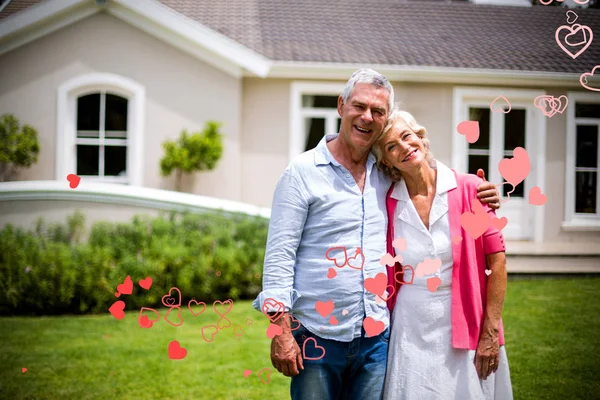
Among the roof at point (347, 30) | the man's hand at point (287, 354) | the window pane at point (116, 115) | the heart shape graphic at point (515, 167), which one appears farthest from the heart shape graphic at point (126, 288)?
the roof at point (347, 30)

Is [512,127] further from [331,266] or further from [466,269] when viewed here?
[331,266]

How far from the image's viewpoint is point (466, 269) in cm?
217

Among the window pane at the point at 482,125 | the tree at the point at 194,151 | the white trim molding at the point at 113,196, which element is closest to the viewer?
the white trim molding at the point at 113,196

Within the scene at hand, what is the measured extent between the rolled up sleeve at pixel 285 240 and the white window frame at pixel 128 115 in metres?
5.93

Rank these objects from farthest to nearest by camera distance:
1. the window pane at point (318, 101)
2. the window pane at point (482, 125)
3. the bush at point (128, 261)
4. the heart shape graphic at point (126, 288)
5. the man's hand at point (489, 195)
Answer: the window pane at point (318, 101) < the window pane at point (482, 125) < the bush at point (128, 261) < the heart shape graphic at point (126, 288) < the man's hand at point (489, 195)

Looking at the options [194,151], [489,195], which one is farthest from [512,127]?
[489,195]

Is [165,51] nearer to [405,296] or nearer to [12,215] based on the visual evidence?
[12,215]

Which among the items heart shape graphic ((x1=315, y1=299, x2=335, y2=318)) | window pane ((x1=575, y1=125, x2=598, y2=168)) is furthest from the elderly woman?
window pane ((x1=575, y1=125, x2=598, y2=168))

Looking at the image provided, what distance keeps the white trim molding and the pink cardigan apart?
4382mm

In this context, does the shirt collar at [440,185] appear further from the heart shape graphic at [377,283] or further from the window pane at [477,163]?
the window pane at [477,163]

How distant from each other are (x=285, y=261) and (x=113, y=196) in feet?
14.6

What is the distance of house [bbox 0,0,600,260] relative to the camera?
722 centimetres

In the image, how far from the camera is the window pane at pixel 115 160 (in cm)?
776

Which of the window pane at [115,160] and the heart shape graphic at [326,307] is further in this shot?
the window pane at [115,160]
